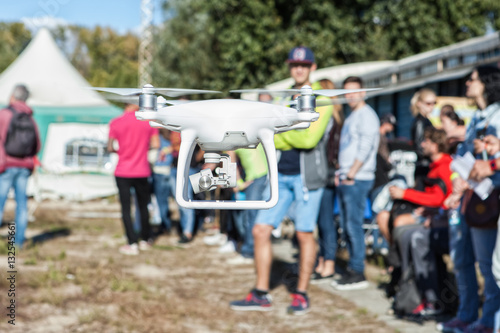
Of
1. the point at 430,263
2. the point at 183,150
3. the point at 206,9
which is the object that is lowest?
the point at 430,263

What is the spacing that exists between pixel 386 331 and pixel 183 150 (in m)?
4.03

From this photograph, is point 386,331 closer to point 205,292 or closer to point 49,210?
point 205,292

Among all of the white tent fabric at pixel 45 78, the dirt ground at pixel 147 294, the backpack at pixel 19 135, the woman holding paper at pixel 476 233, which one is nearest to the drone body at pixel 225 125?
the woman holding paper at pixel 476 233

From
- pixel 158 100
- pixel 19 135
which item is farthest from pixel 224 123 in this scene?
pixel 19 135

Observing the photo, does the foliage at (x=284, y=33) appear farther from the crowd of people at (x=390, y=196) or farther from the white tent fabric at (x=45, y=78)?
the crowd of people at (x=390, y=196)

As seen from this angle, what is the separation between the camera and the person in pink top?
282 inches

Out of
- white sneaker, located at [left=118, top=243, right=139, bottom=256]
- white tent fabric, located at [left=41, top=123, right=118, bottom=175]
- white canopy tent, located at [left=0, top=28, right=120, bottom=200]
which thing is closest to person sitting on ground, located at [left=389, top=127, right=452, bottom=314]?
white sneaker, located at [left=118, top=243, right=139, bottom=256]

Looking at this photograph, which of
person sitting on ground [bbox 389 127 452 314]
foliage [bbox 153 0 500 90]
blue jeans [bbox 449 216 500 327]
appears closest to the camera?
blue jeans [bbox 449 216 500 327]

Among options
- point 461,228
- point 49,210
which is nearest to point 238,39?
point 49,210

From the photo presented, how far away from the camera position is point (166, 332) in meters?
4.66

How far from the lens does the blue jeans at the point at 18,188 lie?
7.37 meters

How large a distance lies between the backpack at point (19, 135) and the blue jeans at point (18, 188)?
0.78ft

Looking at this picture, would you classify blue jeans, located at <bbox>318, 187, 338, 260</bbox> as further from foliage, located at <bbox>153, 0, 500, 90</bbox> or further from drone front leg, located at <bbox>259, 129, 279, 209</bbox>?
foliage, located at <bbox>153, 0, 500, 90</bbox>

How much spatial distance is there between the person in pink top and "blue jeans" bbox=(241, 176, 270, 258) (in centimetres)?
139
